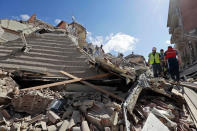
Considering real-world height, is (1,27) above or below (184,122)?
above

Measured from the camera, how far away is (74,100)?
4074 millimetres

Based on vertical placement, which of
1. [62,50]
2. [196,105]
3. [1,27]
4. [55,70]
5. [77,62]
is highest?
[1,27]

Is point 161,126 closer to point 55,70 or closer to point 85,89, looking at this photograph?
point 85,89

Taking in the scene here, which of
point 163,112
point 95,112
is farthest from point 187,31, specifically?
point 95,112

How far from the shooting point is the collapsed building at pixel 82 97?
2969 mm

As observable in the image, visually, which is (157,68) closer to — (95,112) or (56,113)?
(95,112)

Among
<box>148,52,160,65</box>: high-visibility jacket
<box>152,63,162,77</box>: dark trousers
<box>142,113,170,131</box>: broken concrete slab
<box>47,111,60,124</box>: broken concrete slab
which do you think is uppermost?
<box>148,52,160,65</box>: high-visibility jacket

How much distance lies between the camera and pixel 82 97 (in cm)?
425

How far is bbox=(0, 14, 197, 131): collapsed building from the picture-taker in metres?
2.97

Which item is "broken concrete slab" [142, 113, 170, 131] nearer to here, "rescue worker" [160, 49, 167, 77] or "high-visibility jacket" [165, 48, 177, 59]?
"high-visibility jacket" [165, 48, 177, 59]

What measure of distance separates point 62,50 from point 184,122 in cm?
608

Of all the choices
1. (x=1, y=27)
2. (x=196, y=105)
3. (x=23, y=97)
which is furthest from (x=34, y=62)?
(x=1, y=27)

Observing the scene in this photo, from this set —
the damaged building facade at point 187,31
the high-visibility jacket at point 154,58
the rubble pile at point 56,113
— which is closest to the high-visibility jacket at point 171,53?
the high-visibility jacket at point 154,58

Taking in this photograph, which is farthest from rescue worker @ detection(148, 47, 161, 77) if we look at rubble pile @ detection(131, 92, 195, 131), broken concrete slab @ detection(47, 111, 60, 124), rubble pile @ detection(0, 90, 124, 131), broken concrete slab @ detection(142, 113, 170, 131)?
broken concrete slab @ detection(47, 111, 60, 124)
